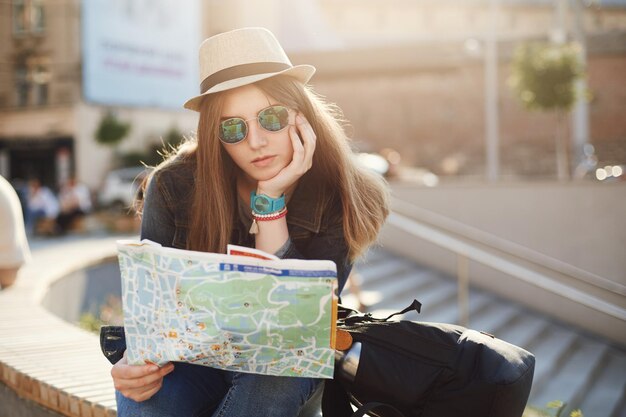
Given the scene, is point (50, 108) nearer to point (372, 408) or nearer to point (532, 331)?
point (532, 331)

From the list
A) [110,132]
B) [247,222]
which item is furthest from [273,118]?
[110,132]

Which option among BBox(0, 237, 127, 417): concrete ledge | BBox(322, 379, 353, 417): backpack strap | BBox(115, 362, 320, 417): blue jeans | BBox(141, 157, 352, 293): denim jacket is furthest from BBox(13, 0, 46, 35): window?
BBox(322, 379, 353, 417): backpack strap

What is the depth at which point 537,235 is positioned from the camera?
10.0m

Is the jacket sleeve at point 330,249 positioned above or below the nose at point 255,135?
below

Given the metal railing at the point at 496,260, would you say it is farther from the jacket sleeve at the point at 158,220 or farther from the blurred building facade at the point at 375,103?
the blurred building facade at the point at 375,103

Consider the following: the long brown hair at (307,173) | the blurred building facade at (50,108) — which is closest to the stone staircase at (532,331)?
the long brown hair at (307,173)

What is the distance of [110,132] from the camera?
2281 centimetres

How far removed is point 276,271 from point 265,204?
22.8 inches

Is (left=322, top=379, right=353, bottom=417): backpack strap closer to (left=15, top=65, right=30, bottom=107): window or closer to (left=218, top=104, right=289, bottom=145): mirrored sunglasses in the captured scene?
(left=218, top=104, right=289, bottom=145): mirrored sunglasses

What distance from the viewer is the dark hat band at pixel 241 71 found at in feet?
6.68

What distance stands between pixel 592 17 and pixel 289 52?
1042 inches

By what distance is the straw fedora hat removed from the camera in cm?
203

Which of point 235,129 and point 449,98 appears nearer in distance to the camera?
point 235,129

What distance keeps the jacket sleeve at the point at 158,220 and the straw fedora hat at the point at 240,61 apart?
0.34m
